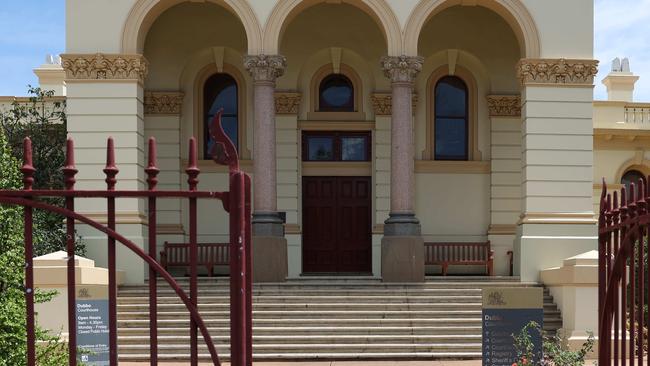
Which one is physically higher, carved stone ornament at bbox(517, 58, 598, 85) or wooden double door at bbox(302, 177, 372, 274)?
carved stone ornament at bbox(517, 58, 598, 85)

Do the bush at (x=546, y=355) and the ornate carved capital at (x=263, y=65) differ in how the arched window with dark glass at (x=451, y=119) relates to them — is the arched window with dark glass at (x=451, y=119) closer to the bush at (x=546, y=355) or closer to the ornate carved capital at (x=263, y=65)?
the ornate carved capital at (x=263, y=65)

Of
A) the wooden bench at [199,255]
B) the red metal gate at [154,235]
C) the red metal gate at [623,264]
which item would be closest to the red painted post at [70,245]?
the red metal gate at [154,235]

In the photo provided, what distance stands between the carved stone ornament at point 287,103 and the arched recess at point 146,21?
3.04 m

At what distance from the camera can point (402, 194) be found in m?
19.8

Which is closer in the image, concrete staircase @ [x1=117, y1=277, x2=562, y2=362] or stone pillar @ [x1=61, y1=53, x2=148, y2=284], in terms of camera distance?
concrete staircase @ [x1=117, y1=277, x2=562, y2=362]

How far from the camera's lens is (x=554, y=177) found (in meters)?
19.8

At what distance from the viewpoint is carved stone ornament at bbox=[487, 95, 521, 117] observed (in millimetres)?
22906

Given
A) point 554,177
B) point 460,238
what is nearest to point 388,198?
point 460,238

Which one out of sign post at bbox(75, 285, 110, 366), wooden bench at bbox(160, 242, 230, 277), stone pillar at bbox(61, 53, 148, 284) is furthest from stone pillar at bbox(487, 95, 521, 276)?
sign post at bbox(75, 285, 110, 366)

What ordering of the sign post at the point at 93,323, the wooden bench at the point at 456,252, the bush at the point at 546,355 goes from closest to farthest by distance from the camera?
the bush at the point at 546,355 → the sign post at the point at 93,323 → the wooden bench at the point at 456,252

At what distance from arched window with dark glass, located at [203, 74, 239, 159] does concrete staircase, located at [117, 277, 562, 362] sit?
5571mm

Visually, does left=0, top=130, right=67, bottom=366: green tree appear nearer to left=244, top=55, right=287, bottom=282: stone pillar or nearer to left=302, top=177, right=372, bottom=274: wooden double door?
left=244, top=55, right=287, bottom=282: stone pillar

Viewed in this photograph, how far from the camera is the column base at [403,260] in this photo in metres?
19.2

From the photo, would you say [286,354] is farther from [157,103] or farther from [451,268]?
[157,103]
